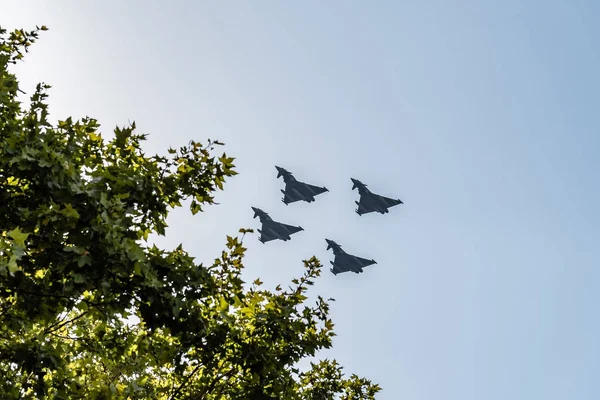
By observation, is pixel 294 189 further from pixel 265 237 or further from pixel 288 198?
pixel 265 237

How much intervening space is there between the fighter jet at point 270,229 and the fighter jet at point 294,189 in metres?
2.64

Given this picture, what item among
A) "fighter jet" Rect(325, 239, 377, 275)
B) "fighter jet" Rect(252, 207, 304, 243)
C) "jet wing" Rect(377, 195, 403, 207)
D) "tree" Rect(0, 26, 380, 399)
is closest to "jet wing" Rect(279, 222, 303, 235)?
"fighter jet" Rect(252, 207, 304, 243)

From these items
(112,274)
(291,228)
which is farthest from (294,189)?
(112,274)

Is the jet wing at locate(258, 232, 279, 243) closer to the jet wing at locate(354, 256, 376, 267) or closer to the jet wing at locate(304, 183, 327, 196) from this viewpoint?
the jet wing at locate(304, 183, 327, 196)

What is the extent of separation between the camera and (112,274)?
788 centimetres

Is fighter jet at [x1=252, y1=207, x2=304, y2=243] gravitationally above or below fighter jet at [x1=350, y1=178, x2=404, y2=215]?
below

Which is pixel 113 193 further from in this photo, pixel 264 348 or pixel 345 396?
pixel 345 396

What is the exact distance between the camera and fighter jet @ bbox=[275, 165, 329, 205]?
153 ft

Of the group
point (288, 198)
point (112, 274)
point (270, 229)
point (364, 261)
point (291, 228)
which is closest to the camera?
point (112, 274)

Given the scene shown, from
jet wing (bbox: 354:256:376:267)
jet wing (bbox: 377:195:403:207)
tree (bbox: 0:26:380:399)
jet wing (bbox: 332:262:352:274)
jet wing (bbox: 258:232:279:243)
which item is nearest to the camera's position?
tree (bbox: 0:26:380:399)

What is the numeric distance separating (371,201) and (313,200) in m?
4.83

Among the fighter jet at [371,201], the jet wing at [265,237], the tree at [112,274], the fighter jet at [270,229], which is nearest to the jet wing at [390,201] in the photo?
the fighter jet at [371,201]

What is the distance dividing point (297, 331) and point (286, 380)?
0.87 meters

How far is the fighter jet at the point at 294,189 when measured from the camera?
4666cm
